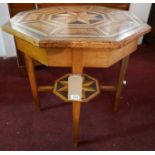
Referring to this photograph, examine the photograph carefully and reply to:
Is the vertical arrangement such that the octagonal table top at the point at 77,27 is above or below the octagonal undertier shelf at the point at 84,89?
above

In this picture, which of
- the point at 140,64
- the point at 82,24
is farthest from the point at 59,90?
the point at 140,64

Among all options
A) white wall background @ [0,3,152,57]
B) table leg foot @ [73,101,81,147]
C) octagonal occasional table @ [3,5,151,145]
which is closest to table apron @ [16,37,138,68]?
octagonal occasional table @ [3,5,151,145]

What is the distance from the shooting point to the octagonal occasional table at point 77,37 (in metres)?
0.69

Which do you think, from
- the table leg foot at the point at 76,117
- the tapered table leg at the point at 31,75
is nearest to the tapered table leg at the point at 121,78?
the table leg foot at the point at 76,117

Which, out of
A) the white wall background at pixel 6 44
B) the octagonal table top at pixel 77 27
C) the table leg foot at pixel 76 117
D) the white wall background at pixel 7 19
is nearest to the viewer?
the octagonal table top at pixel 77 27

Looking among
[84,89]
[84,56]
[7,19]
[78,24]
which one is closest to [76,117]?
[84,89]

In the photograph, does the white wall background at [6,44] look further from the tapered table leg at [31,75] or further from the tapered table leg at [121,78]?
the tapered table leg at [121,78]

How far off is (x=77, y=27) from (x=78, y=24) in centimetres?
4

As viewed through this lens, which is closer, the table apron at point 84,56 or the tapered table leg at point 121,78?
the table apron at point 84,56

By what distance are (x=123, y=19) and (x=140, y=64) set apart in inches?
40.0

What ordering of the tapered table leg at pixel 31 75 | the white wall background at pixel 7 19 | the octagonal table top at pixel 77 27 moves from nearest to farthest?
the octagonal table top at pixel 77 27, the tapered table leg at pixel 31 75, the white wall background at pixel 7 19

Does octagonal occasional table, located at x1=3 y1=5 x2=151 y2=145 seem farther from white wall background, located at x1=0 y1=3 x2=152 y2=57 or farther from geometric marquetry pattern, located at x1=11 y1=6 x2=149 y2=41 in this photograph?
white wall background, located at x1=0 y1=3 x2=152 y2=57

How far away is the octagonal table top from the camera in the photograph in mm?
690

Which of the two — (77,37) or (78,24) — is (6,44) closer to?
(78,24)
